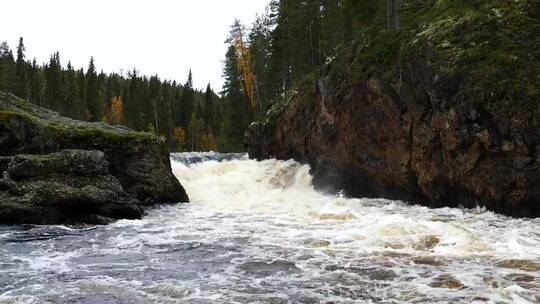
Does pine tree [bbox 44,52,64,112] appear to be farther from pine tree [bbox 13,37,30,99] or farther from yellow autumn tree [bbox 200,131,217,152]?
yellow autumn tree [bbox 200,131,217,152]

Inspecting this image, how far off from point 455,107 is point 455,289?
29.3 ft

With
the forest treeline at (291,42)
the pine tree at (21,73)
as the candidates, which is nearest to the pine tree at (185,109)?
the pine tree at (21,73)

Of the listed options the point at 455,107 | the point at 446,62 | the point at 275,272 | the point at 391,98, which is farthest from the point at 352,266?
the point at 391,98

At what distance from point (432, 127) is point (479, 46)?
3.01m

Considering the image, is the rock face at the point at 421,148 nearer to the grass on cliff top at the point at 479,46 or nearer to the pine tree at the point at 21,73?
the grass on cliff top at the point at 479,46

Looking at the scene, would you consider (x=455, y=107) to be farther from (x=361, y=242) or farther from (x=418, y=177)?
(x=361, y=242)

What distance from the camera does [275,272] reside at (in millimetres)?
9391

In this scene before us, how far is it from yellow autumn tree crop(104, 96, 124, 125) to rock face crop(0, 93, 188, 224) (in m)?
67.6

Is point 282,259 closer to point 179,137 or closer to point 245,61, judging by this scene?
point 245,61

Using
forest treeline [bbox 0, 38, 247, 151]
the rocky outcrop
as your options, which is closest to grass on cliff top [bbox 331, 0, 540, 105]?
the rocky outcrop

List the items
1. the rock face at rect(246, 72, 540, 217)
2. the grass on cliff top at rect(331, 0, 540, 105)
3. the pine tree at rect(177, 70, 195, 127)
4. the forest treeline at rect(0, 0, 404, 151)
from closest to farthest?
the rock face at rect(246, 72, 540, 217)
the grass on cliff top at rect(331, 0, 540, 105)
the forest treeline at rect(0, 0, 404, 151)
the pine tree at rect(177, 70, 195, 127)

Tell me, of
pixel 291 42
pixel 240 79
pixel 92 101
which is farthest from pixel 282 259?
pixel 92 101

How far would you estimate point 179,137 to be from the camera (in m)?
80.5

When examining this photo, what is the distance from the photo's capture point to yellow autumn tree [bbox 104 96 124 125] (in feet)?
286
